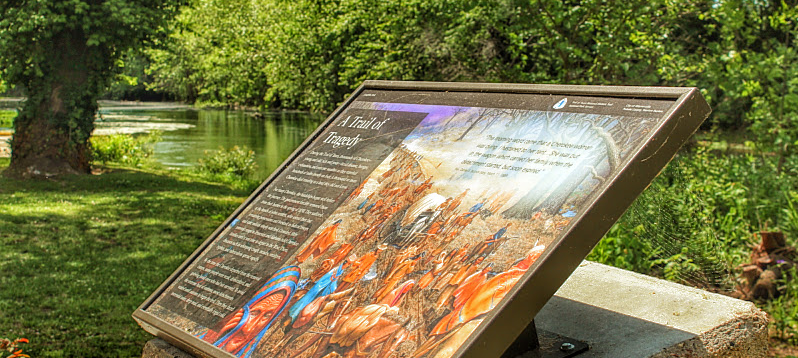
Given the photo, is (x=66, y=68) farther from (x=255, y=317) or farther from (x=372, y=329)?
(x=372, y=329)

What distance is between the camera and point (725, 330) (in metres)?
2.54

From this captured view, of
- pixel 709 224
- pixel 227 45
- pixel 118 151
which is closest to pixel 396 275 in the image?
pixel 709 224

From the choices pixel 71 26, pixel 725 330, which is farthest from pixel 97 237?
pixel 725 330

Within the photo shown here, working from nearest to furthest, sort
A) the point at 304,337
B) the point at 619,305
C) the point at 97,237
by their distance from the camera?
the point at 304,337, the point at 619,305, the point at 97,237

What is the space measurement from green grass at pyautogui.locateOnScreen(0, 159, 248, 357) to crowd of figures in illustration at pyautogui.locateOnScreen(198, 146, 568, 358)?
3.09m

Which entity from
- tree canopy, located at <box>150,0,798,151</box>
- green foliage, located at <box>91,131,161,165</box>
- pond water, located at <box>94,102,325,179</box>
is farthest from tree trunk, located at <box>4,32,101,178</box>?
green foliage, located at <box>91,131,161,165</box>

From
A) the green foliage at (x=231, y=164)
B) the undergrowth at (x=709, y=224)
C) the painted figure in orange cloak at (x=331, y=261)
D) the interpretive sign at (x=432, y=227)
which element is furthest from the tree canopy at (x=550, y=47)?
the painted figure in orange cloak at (x=331, y=261)

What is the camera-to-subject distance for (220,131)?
23734mm

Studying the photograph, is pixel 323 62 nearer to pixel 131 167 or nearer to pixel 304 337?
pixel 131 167

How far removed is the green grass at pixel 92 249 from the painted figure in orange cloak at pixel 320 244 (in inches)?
120

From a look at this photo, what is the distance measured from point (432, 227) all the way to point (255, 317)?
0.61 metres

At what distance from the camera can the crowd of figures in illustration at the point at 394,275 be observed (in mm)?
1833

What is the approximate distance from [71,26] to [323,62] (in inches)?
145

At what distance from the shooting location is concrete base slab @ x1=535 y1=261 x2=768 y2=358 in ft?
7.91
